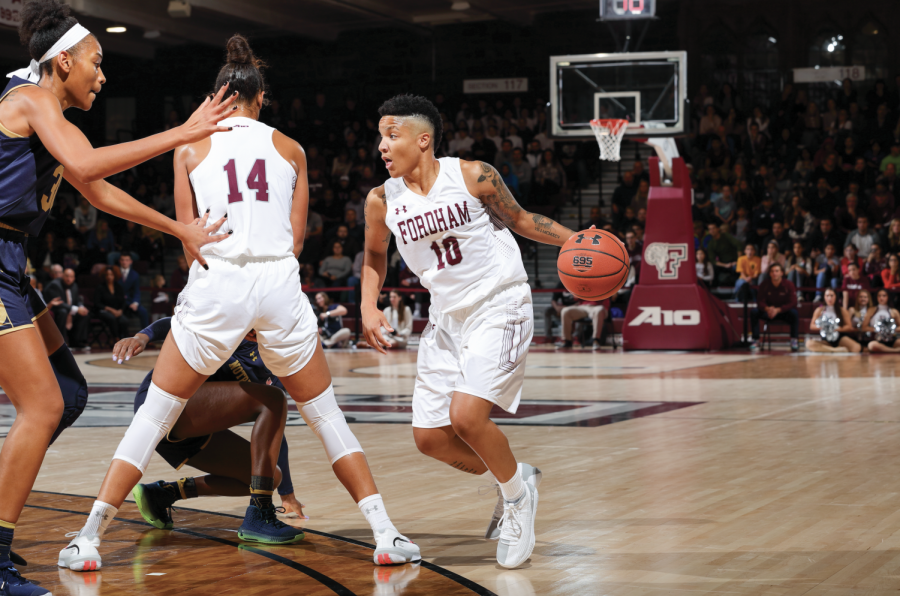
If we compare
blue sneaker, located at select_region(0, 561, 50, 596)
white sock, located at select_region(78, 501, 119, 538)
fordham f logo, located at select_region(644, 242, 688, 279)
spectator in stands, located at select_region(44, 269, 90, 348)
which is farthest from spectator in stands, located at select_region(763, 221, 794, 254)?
blue sneaker, located at select_region(0, 561, 50, 596)

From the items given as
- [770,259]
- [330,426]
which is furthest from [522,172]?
[330,426]

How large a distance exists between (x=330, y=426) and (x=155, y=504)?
1.00m

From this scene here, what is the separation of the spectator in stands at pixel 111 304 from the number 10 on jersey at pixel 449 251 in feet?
49.0

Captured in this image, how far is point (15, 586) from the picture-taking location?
3.22 metres

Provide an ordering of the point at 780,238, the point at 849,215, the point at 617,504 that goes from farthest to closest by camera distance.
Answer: the point at 780,238 → the point at 849,215 → the point at 617,504

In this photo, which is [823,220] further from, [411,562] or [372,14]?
[411,562]

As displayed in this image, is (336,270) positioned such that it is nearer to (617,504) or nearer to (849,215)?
(849,215)

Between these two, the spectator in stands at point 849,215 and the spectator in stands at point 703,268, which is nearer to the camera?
the spectator in stands at point 703,268

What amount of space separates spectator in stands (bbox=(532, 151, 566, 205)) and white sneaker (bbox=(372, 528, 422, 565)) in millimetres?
17692

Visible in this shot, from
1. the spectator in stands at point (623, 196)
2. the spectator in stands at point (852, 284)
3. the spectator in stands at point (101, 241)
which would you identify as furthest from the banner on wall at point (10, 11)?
the spectator in stands at point (852, 284)

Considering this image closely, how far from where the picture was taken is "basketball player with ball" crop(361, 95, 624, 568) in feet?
13.2

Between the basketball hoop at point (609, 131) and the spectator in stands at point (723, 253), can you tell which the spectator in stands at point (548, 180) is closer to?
the spectator in stands at point (723, 253)

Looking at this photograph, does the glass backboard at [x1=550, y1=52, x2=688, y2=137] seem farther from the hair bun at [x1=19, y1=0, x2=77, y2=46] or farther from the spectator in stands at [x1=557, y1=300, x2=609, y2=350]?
the hair bun at [x1=19, y1=0, x2=77, y2=46]

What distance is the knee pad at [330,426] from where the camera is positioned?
12.9 ft
